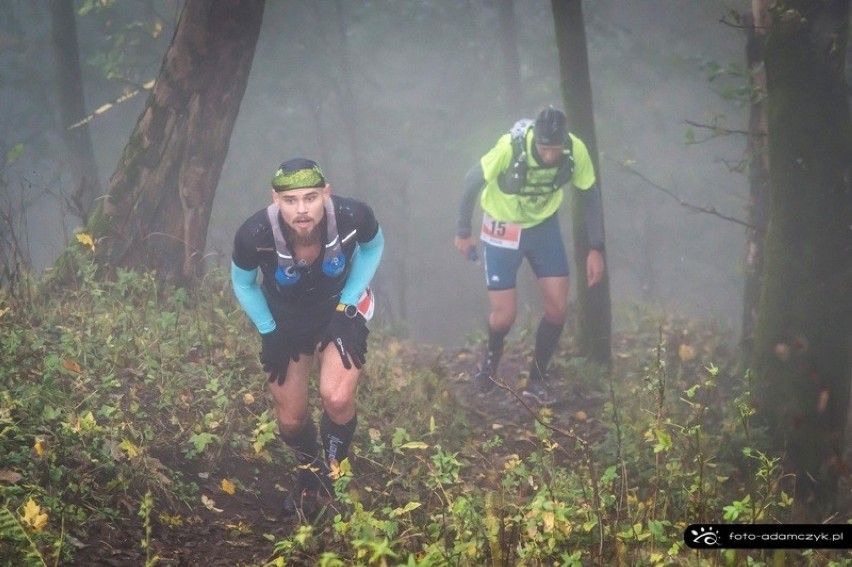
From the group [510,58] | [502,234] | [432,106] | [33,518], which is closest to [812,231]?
[502,234]

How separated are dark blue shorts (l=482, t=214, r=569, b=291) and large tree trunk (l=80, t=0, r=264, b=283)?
3.07 metres

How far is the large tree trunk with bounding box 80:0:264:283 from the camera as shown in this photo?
7980 mm

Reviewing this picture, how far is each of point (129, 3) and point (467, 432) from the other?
14911 mm

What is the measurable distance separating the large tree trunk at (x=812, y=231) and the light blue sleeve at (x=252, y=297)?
3723 millimetres

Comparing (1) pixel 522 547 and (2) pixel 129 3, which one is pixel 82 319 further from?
(2) pixel 129 3

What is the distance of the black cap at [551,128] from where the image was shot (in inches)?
280

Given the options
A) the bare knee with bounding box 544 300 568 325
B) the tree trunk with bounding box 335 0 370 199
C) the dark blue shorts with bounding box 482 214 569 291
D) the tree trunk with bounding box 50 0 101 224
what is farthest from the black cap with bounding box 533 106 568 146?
the tree trunk with bounding box 335 0 370 199

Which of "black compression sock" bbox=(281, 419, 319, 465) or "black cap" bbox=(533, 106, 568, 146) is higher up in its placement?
"black cap" bbox=(533, 106, 568, 146)

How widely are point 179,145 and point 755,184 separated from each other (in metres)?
6.07

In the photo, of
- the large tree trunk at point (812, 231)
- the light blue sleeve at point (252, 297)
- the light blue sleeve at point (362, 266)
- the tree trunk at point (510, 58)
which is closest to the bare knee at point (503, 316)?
the large tree trunk at point (812, 231)

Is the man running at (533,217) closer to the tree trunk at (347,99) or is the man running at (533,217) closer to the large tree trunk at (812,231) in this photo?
the large tree trunk at (812,231)

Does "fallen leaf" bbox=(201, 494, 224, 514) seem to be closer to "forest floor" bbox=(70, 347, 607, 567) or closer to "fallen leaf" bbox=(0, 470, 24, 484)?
"forest floor" bbox=(70, 347, 607, 567)

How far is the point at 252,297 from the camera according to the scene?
5.27 meters

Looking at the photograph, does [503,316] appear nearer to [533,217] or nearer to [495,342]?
[495,342]
